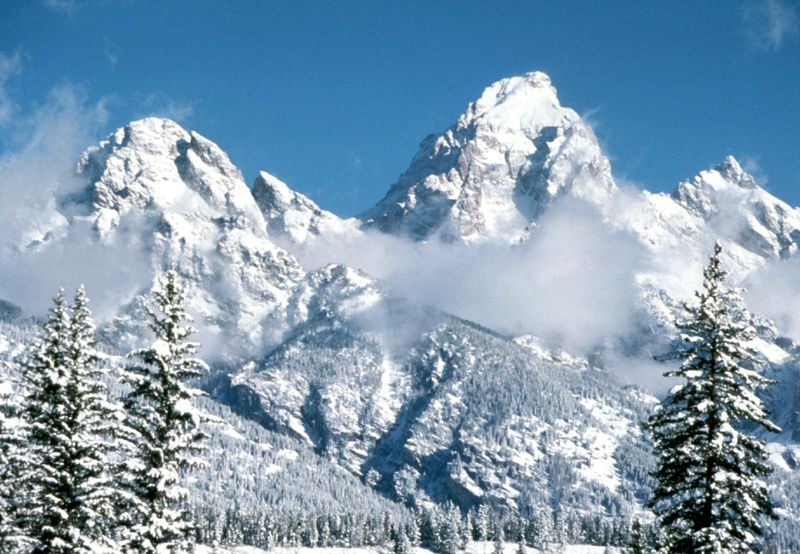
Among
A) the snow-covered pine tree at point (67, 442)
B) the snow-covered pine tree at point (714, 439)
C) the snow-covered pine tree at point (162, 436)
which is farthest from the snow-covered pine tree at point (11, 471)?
the snow-covered pine tree at point (714, 439)

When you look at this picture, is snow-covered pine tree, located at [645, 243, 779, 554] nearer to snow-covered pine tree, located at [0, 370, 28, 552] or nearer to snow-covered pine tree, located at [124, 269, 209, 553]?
snow-covered pine tree, located at [124, 269, 209, 553]

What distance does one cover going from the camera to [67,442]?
4369cm

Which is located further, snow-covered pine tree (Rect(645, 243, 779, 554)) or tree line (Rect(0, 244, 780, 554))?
tree line (Rect(0, 244, 780, 554))

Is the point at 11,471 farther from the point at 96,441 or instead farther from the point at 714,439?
the point at 714,439

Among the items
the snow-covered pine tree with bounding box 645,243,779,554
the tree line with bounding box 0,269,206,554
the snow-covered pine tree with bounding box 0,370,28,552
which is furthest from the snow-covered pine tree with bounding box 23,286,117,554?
the snow-covered pine tree with bounding box 645,243,779,554

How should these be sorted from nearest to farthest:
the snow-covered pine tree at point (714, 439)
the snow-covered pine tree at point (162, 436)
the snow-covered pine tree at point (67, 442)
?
the snow-covered pine tree at point (714, 439) → the snow-covered pine tree at point (162, 436) → the snow-covered pine tree at point (67, 442)

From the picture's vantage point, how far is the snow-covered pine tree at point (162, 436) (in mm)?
41062

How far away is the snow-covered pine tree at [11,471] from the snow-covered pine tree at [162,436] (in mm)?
5880

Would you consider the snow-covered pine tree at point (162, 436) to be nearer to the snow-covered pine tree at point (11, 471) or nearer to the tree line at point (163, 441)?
the tree line at point (163, 441)

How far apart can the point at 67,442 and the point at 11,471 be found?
4.84 meters

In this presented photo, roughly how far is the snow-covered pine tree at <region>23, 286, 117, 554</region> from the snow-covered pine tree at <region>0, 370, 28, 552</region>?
0.52 metres

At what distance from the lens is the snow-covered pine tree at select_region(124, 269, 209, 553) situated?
135ft

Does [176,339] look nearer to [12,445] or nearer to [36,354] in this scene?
[36,354]

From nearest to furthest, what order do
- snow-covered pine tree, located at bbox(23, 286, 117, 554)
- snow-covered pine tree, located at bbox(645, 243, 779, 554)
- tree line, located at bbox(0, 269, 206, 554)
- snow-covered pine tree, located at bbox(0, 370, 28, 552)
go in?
snow-covered pine tree, located at bbox(645, 243, 779, 554), tree line, located at bbox(0, 269, 206, 554), snow-covered pine tree, located at bbox(23, 286, 117, 554), snow-covered pine tree, located at bbox(0, 370, 28, 552)
